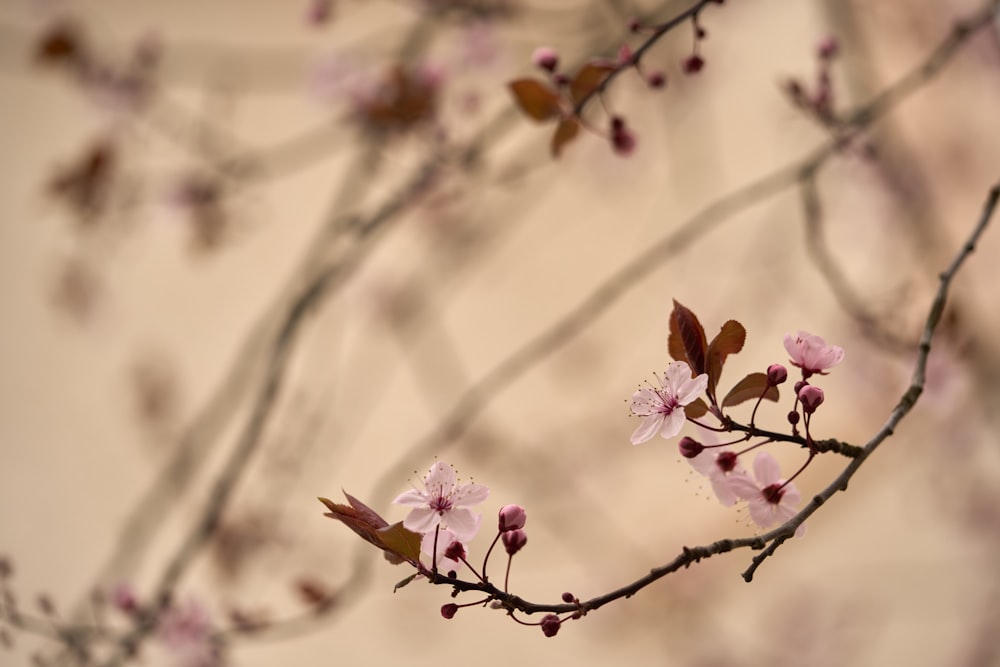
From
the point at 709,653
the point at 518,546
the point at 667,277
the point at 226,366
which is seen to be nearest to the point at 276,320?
the point at 226,366

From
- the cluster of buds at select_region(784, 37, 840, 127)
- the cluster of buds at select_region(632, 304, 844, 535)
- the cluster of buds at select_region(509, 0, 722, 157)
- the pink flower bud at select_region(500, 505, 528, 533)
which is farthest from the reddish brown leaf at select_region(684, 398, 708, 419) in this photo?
the cluster of buds at select_region(784, 37, 840, 127)

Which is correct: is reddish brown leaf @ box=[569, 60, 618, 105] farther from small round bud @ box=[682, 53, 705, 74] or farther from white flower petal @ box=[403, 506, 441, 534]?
white flower petal @ box=[403, 506, 441, 534]

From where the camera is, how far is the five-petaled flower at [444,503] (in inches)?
18.3

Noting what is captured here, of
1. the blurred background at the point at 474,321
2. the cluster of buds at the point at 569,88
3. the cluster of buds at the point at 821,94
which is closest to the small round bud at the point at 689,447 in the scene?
the cluster of buds at the point at 569,88

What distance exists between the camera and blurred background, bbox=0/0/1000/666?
5.11ft

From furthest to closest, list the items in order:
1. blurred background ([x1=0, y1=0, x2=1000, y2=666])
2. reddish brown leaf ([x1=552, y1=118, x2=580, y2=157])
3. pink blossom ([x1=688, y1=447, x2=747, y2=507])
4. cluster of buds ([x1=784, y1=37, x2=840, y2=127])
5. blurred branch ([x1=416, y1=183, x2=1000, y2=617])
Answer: blurred background ([x1=0, y1=0, x2=1000, y2=666]) < cluster of buds ([x1=784, y1=37, x2=840, y2=127]) < reddish brown leaf ([x1=552, y1=118, x2=580, y2=157]) < pink blossom ([x1=688, y1=447, x2=747, y2=507]) < blurred branch ([x1=416, y1=183, x2=1000, y2=617])

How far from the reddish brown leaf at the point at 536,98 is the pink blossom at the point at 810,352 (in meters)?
0.26

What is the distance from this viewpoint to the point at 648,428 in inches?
18.6

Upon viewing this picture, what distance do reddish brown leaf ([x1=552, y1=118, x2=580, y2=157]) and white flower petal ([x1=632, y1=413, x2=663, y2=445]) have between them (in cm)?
23

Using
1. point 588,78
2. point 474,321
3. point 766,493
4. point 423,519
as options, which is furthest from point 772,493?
point 474,321

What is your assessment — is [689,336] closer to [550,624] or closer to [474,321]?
[550,624]

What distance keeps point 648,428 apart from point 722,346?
64 millimetres

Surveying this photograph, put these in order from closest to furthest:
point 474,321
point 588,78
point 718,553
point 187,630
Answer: point 718,553
point 588,78
point 187,630
point 474,321

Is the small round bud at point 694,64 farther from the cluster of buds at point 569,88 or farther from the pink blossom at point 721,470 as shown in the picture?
the pink blossom at point 721,470
